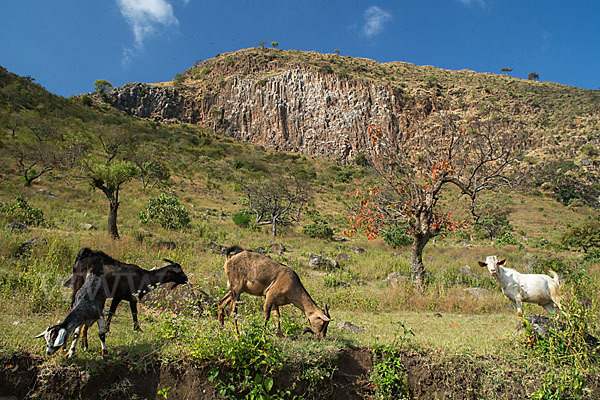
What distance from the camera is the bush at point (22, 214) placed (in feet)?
41.2

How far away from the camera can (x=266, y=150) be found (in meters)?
74.1

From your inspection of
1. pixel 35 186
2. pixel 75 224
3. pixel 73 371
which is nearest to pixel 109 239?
pixel 75 224

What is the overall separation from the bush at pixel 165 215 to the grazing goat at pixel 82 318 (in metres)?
12.6

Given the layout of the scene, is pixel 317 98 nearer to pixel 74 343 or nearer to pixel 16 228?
pixel 16 228

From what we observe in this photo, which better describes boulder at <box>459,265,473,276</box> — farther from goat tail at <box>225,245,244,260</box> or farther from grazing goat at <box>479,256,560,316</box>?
goat tail at <box>225,245,244,260</box>

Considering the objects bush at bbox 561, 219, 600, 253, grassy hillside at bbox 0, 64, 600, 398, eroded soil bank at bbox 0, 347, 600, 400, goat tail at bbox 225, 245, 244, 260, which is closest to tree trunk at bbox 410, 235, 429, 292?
grassy hillside at bbox 0, 64, 600, 398

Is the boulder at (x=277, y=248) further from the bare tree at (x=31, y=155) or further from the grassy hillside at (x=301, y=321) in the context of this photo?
the bare tree at (x=31, y=155)

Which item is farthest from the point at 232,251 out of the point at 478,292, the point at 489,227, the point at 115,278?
the point at 489,227

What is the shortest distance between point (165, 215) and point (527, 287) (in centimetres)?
1523

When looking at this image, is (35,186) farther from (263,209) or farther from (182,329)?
(182,329)

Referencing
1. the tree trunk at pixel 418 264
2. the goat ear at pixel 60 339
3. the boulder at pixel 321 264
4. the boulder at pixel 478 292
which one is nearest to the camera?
the goat ear at pixel 60 339

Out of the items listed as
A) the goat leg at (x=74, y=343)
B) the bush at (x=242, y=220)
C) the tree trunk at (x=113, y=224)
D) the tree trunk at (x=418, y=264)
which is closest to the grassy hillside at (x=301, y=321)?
the goat leg at (x=74, y=343)

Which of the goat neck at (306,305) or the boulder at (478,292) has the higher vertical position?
the goat neck at (306,305)

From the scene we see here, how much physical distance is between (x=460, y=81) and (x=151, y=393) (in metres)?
98.1
